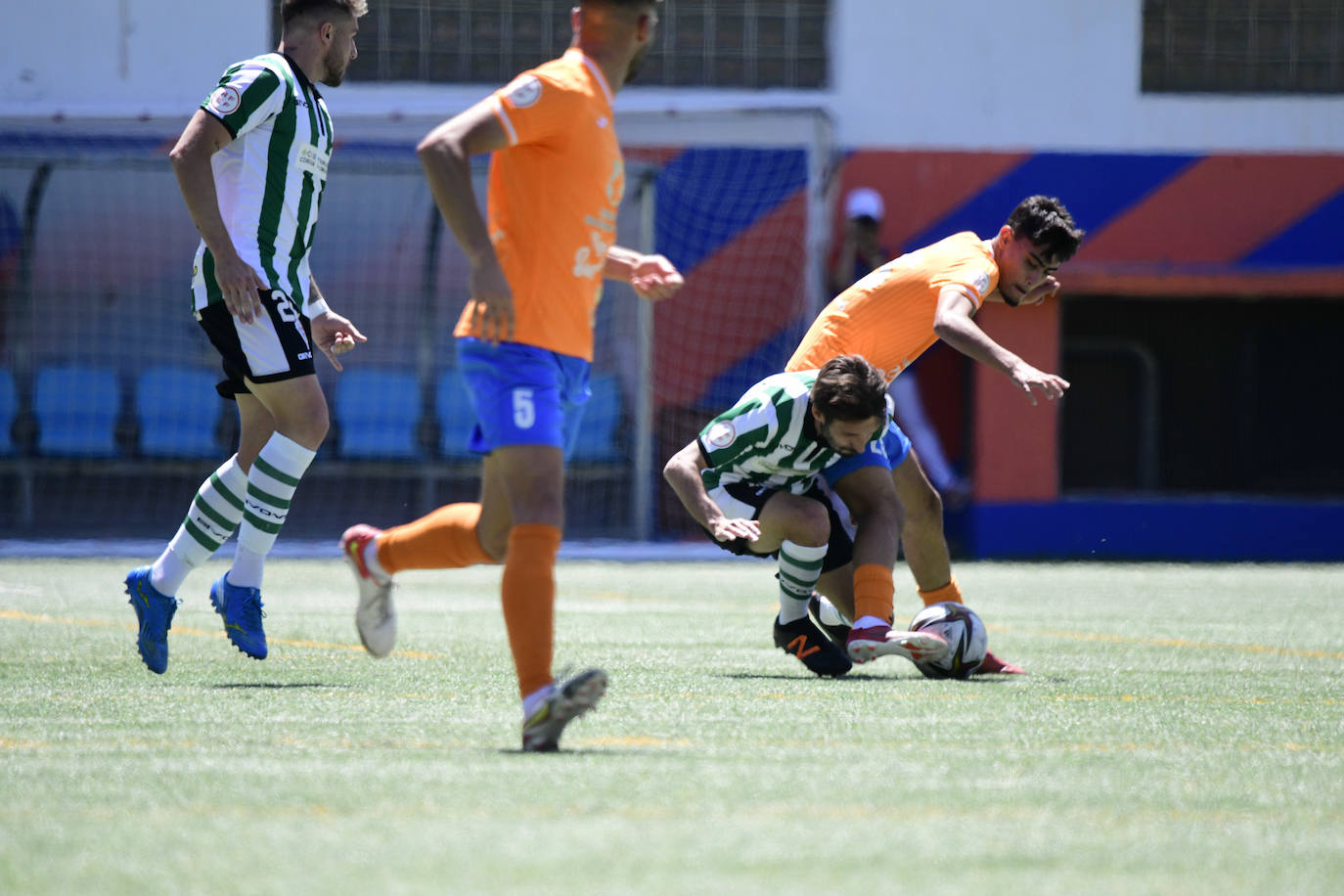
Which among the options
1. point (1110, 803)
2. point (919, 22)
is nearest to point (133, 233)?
point (919, 22)

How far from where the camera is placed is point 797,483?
553 cm

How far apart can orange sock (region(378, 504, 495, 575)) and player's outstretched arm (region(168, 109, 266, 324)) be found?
3.95 feet

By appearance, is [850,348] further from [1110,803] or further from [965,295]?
[1110,803]

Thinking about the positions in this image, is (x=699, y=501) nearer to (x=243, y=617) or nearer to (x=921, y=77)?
(x=243, y=617)

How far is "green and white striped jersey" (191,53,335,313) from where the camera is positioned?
5258 mm

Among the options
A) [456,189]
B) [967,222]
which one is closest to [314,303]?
[456,189]

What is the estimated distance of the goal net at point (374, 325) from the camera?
1519cm

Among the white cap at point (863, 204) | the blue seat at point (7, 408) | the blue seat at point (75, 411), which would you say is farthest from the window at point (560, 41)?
the blue seat at point (7, 408)

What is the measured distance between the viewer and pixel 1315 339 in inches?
644

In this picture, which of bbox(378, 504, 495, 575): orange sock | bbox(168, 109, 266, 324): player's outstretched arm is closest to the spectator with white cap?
bbox(168, 109, 266, 324): player's outstretched arm

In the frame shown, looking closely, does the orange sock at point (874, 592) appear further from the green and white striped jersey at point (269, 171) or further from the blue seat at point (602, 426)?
the blue seat at point (602, 426)

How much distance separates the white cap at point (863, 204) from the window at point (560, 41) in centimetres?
132

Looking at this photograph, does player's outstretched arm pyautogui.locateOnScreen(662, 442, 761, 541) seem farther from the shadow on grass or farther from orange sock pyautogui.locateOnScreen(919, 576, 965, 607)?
orange sock pyautogui.locateOnScreen(919, 576, 965, 607)

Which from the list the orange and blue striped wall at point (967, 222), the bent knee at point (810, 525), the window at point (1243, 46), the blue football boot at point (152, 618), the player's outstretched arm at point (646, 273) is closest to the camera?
the player's outstretched arm at point (646, 273)
